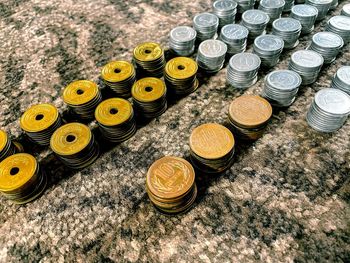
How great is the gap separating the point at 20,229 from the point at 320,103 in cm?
328

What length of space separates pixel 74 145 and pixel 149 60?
4.63 feet

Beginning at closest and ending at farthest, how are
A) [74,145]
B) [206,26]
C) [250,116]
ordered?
[74,145], [250,116], [206,26]

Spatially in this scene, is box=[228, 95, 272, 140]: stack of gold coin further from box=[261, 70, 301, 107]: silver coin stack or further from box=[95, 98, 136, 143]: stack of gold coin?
box=[95, 98, 136, 143]: stack of gold coin

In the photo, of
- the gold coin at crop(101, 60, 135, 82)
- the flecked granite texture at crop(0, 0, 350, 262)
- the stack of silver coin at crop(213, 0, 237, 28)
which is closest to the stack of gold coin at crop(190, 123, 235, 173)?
the flecked granite texture at crop(0, 0, 350, 262)

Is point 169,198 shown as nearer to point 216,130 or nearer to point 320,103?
point 216,130

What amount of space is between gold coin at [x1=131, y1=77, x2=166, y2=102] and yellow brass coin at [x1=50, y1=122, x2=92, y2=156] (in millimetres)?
677

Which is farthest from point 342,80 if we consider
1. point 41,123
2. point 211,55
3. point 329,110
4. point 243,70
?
point 41,123

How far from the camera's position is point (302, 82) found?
3686 mm

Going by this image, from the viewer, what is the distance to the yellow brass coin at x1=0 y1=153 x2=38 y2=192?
2722 millimetres

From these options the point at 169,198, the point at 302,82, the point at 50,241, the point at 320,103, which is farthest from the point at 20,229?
the point at 302,82

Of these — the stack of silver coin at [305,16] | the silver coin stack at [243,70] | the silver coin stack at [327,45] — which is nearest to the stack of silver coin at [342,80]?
the silver coin stack at [327,45]

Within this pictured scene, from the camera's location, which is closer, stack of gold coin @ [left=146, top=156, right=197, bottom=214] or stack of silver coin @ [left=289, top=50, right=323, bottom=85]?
stack of gold coin @ [left=146, top=156, right=197, bottom=214]

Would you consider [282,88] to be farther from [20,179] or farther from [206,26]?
[20,179]

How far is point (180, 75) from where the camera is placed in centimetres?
349
